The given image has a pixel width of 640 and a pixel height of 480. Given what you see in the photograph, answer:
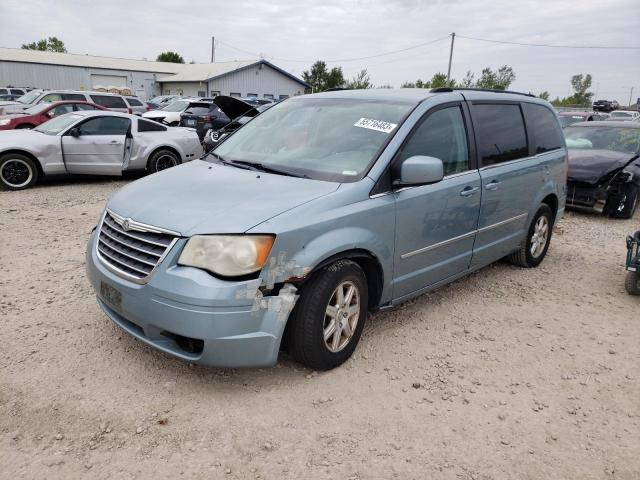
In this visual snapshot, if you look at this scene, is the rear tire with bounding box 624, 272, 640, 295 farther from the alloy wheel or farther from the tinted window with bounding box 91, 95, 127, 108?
the tinted window with bounding box 91, 95, 127, 108

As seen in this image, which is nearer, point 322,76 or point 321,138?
point 321,138

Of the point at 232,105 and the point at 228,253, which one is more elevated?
the point at 232,105

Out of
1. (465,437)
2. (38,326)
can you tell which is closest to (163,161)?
(38,326)

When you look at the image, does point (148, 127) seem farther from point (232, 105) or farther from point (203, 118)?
point (203, 118)

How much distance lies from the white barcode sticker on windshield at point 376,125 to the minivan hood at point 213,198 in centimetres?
64

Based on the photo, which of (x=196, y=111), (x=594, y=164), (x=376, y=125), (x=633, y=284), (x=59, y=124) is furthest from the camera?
(x=196, y=111)

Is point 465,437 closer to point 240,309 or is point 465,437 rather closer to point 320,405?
point 320,405

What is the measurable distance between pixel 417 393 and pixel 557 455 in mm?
815

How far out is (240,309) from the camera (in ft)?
8.61

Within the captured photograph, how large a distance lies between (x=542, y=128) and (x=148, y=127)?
7446 mm

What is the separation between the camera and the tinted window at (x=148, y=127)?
31.3 ft

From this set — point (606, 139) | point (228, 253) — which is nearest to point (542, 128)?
point (228, 253)

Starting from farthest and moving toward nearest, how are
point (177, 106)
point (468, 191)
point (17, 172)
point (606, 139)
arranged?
point (177, 106) < point (606, 139) < point (17, 172) < point (468, 191)

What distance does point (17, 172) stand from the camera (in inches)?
333
